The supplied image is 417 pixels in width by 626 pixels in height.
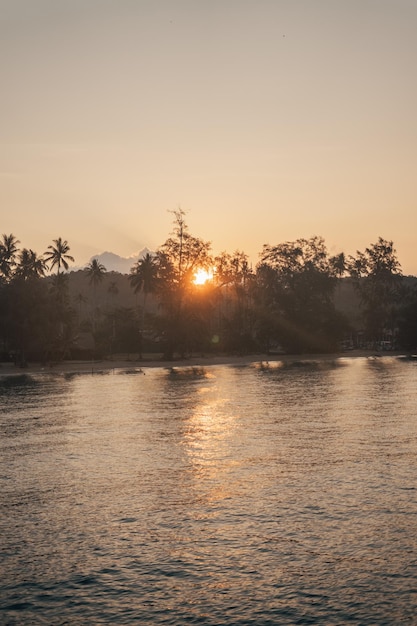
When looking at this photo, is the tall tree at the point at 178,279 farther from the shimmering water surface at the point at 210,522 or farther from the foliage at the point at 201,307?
the shimmering water surface at the point at 210,522

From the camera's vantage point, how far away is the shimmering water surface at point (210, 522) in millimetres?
10289

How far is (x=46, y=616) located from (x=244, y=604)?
10.0ft

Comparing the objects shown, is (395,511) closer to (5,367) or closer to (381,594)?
(381,594)

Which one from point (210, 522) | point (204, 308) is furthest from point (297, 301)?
point (210, 522)

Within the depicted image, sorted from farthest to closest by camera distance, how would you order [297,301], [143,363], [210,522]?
[297,301] < [143,363] < [210,522]

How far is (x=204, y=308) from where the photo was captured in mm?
101500

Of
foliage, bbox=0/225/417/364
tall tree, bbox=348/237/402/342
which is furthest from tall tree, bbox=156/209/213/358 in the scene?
tall tree, bbox=348/237/402/342

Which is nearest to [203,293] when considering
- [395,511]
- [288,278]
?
[288,278]

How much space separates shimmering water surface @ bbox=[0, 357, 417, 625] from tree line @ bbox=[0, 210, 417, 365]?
5573 cm

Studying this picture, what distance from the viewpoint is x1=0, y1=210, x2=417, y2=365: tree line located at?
8394 centimetres

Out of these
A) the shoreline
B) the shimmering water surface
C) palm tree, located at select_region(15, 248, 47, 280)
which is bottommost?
the shimmering water surface

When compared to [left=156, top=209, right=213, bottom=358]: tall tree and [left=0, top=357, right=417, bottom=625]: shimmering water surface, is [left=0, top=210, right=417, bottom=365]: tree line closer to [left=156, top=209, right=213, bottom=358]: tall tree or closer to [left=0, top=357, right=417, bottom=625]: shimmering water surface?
[left=156, top=209, right=213, bottom=358]: tall tree

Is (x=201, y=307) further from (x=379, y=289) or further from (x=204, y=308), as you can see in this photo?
(x=379, y=289)

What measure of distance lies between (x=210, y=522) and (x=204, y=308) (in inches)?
3428
